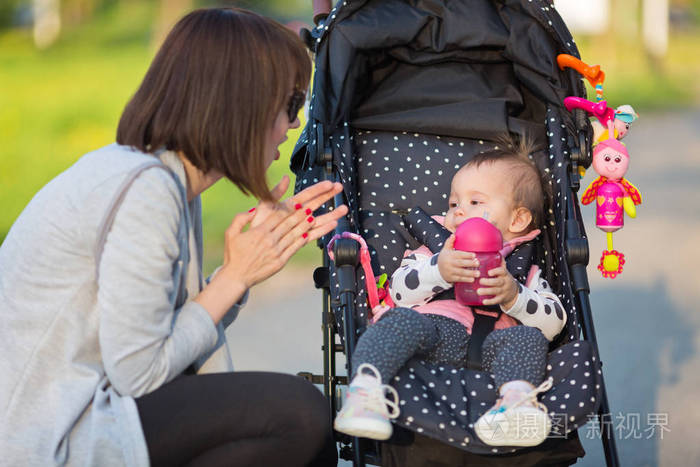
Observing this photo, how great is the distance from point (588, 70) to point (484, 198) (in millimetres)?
619

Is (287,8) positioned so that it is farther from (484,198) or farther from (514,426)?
(514,426)

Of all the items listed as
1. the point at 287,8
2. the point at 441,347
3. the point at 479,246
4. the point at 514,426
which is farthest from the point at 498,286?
the point at 287,8

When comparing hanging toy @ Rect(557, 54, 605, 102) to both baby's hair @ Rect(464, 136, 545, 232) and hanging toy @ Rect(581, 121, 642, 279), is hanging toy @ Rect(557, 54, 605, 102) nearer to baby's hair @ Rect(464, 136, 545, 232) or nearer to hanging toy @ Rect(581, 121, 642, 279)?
hanging toy @ Rect(581, 121, 642, 279)

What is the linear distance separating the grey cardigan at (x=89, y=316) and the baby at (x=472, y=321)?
0.51 meters

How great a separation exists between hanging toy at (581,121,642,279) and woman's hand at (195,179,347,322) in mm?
1085

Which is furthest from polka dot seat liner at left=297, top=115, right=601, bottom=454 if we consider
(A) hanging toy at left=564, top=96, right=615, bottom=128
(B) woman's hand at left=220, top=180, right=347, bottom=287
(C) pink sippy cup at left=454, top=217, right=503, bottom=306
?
(B) woman's hand at left=220, top=180, right=347, bottom=287

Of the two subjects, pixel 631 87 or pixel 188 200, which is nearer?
pixel 188 200

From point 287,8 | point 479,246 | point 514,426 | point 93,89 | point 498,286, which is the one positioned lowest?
point 514,426

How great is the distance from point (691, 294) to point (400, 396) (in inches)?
145

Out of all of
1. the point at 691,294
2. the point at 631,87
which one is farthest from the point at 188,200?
the point at 631,87

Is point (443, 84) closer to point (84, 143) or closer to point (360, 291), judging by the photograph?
point (360, 291)

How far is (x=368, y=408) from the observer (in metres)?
2.25

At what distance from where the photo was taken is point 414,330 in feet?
8.14

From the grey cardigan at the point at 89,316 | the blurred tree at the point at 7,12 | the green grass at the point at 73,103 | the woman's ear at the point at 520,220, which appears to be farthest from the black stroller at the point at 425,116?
the blurred tree at the point at 7,12
